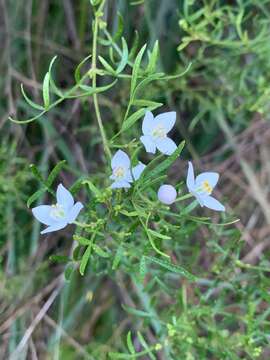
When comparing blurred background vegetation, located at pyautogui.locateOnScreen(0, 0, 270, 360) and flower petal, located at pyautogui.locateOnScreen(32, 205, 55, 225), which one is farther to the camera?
blurred background vegetation, located at pyautogui.locateOnScreen(0, 0, 270, 360)

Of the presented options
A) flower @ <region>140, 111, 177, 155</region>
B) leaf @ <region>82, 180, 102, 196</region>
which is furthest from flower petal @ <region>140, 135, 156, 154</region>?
leaf @ <region>82, 180, 102, 196</region>

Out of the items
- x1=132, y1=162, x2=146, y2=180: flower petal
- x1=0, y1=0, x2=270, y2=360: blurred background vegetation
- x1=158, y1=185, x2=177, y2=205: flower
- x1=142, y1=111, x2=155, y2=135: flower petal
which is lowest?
x1=0, y1=0, x2=270, y2=360: blurred background vegetation

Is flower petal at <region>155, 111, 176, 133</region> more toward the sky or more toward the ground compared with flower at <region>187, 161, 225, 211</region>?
more toward the sky

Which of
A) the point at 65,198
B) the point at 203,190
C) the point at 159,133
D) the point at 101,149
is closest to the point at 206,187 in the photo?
the point at 203,190

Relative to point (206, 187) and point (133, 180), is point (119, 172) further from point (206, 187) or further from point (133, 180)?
point (206, 187)

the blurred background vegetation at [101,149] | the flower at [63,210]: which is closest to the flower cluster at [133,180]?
the flower at [63,210]

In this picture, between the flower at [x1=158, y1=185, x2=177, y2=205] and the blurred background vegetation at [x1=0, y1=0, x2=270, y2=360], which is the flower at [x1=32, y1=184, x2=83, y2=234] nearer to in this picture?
the flower at [x1=158, y1=185, x2=177, y2=205]

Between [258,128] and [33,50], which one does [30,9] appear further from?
[258,128]

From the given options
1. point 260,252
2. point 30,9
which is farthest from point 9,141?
point 260,252
